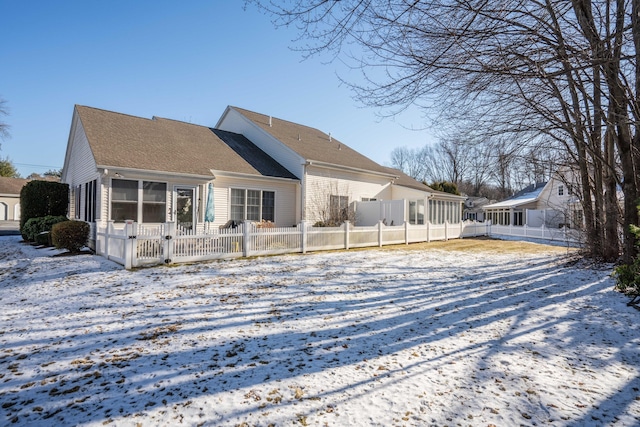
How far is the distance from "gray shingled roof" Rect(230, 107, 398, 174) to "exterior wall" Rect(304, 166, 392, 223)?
59cm

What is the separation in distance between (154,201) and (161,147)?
3078 mm

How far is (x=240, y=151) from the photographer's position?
17109 mm

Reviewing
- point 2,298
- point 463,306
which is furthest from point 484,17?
point 2,298

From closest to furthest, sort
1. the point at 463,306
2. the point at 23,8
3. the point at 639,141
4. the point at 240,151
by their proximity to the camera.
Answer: the point at 463,306, the point at 639,141, the point at 23,8, the point at 240,151

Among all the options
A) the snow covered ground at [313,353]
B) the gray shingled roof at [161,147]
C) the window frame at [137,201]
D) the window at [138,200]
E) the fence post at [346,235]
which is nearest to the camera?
the snow covered ground at [313,353]

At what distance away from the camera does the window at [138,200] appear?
449 inches

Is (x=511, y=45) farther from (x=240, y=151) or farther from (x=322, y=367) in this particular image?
(x=240, y=151)

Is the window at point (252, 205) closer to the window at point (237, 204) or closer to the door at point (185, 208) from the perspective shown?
the window at point (237, 204)

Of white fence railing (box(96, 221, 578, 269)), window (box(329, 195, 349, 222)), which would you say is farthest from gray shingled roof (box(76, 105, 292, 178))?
window (box(329, 195, 349, 222))

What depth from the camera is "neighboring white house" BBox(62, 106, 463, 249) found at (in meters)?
11.8

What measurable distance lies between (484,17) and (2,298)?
926 centimetres

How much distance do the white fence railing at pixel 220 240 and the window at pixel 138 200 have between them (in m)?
0.39

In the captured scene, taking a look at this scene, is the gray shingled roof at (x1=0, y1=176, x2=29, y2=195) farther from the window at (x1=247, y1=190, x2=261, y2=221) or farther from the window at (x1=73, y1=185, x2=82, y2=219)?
the window at (x1=247, y1=190, x2=261, y2=221)

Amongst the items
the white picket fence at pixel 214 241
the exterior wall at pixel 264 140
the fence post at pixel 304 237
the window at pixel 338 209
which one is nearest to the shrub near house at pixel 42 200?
the white picket fence at pixel 214 241
